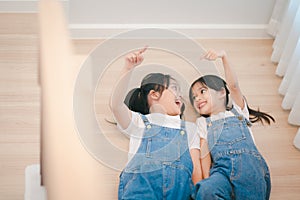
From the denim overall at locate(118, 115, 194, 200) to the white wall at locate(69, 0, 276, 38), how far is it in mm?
666

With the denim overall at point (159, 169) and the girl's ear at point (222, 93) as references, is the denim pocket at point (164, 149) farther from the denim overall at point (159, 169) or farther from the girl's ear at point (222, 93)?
the girl's ear at point (222, 93)

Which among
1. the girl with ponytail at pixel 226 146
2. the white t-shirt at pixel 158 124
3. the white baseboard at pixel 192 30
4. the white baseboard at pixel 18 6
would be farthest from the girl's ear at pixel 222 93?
the white baseboard at pixel 18 6

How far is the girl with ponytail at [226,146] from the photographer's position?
1.29 m

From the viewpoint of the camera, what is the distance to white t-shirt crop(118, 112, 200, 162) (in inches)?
53.4

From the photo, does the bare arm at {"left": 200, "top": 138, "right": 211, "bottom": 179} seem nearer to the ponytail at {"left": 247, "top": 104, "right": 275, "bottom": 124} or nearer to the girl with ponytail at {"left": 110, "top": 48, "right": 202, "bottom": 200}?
the girl with ponytail at {"left": 110, "top": 48, "right": 202, "bottom": 200}

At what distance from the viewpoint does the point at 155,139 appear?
1338mm

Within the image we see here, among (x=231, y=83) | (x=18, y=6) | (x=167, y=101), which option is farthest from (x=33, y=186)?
(x=18, y=6)

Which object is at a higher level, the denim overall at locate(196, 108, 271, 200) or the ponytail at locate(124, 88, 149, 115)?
the ponytail at locate(124, 88, 149, 115)

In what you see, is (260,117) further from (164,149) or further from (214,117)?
(164,149)

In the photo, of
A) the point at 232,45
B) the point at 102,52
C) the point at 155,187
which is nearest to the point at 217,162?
the point at 155,187

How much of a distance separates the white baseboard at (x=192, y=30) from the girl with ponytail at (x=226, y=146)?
A: 399 millimetres

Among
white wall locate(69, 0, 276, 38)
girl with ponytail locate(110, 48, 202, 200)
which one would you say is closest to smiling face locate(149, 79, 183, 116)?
girl with ponytail locate(110, 48, 202, 200)

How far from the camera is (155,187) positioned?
1264 millimetres

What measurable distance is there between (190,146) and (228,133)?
118 mm
